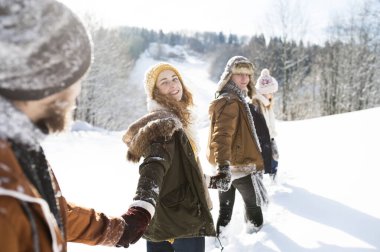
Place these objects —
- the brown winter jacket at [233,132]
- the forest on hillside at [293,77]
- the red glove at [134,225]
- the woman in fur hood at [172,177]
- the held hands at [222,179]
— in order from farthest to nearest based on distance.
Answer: the forest on hillside at [293,77] → the brown winter jacket at [233,132] → the held hands at [222,179] → the woman in fur hood at [172,177] → the red glove at [134,225]

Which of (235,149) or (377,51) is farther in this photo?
(377,51)

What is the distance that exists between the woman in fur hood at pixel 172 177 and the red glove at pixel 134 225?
41cm

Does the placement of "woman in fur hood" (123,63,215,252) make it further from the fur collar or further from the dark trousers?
the dark trousers

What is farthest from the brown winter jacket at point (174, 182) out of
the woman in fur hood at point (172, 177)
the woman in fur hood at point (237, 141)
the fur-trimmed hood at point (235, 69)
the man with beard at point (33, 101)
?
the fur-trimmed hood at point (235, 69)

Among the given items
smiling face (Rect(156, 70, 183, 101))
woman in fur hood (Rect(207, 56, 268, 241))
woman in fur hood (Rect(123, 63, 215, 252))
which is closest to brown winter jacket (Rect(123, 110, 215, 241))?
woman in fur hood (Rect(123, 63, 215, 252))

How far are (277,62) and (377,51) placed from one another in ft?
30.3

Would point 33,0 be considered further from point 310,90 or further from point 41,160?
point 310,90

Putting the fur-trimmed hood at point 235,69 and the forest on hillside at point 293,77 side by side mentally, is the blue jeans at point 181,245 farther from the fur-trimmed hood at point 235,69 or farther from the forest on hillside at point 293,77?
the forest on hillside at point 293,77

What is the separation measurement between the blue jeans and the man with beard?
159cm

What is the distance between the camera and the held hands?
3.25m

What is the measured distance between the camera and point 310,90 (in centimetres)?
4266

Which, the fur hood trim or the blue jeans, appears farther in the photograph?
the blue jeans

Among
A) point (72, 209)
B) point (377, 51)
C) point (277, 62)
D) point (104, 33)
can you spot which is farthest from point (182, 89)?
point (277, 62)

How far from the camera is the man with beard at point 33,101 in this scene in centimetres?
88
